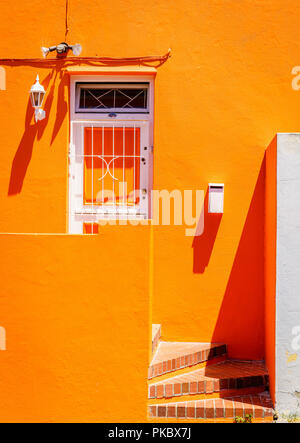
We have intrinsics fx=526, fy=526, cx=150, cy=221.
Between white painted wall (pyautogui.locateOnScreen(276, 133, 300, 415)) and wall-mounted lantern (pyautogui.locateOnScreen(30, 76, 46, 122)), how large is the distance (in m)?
2.86

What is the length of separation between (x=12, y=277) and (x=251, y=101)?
3414mm

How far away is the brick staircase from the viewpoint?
5.14m

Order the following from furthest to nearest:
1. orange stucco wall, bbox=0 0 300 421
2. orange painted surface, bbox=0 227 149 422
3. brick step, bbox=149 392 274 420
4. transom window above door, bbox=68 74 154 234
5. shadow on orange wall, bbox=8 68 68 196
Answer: transom window above door, bbox=68 74 154 234, shadow on orange wall, bbox=8 68 68 196, orange stucco wall, bbox=0 0 300 421, orange painted surface, bbox=0 227 149 422, brick step, bbox=149 392 274 420

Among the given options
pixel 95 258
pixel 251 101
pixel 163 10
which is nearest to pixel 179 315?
pixel 95 258

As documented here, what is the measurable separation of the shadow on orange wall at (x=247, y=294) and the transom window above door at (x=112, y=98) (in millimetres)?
1722

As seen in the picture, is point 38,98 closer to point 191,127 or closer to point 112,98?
point 112,98

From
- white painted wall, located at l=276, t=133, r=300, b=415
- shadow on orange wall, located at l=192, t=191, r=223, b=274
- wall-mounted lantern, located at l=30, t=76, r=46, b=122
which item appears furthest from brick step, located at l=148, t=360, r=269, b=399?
wall-mounted lantern, located at l=30, t=76, r=46, b=122

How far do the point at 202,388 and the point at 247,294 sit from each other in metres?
1.38

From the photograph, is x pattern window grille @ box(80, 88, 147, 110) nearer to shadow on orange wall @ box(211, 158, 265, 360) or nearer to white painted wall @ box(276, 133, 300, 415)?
shadow on orange wall @ box(211, 158, 265, 360)

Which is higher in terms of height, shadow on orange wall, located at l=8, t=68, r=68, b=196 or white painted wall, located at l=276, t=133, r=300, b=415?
shadow on orange wall, located at l=8, t=68, r=68, b=196

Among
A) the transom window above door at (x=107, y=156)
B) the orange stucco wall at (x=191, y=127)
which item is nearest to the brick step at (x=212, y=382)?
the orange stucco wall at (x=191, y=127)

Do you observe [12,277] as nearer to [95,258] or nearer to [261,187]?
[95,258]

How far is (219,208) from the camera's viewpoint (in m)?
6.15

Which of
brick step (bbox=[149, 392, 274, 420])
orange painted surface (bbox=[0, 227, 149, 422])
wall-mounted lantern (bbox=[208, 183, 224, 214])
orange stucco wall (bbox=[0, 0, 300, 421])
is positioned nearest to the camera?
brick step (bbox=[149, 392, 274, 420])
